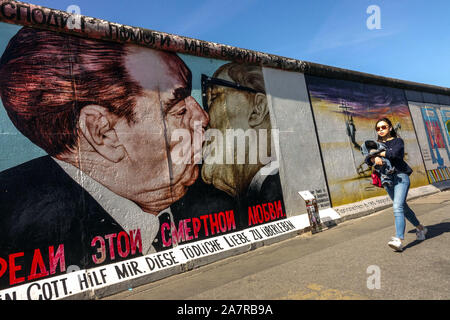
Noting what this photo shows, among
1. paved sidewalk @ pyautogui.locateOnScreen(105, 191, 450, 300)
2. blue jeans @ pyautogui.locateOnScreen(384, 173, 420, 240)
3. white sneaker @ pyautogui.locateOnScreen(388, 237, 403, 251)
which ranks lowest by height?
paved sidewalk @ pyautogui.locateOnScreen(105, 191, 450, 300)

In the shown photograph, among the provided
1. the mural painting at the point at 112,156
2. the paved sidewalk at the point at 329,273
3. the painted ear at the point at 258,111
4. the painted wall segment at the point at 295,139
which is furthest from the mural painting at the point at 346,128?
the paved sidewalk at the point at 329,273

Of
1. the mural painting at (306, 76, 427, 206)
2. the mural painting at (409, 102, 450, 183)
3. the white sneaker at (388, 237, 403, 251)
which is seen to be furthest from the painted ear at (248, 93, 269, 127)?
the mural painting at (409, 102, 450, 183)

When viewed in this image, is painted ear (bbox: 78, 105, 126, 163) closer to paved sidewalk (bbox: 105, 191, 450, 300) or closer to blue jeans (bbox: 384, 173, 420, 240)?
paved sidewalk (bbox: 105, 191, 450, 300)

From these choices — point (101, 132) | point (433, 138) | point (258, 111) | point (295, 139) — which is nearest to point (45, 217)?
point (101, 132)

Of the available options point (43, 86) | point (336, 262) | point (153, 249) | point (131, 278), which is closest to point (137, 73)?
point (43, 86)

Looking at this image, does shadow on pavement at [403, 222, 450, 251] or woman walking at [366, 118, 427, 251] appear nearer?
woman walking at [366, 118, 427, 251]

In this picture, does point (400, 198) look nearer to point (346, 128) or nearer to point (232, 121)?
point (232, 121)

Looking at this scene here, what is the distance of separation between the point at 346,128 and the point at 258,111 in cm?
362

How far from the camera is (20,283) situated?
341 cm

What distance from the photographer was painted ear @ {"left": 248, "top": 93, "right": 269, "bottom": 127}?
639cm

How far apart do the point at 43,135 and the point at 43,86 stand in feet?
2.53

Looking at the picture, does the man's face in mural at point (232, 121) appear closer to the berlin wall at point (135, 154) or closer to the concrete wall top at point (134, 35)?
the berlin wall at point (135, 154)

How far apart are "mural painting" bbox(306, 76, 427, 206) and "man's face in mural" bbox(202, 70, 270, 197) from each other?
224 centimetres

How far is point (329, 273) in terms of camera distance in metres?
3.21
